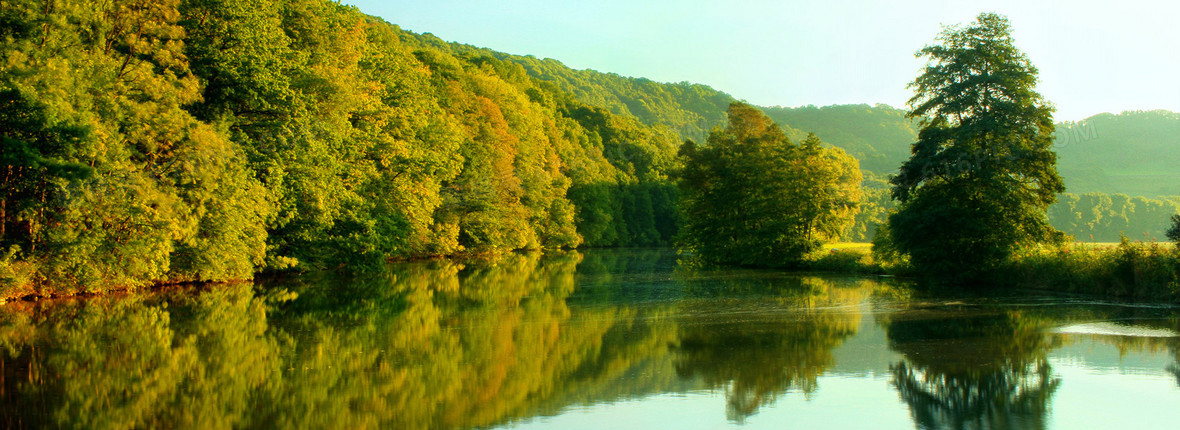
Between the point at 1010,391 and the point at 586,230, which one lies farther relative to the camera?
the point at 586,230

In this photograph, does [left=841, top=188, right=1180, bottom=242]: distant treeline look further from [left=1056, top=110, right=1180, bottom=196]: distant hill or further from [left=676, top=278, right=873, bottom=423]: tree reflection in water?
[left=676, top=278, right=873, bottom=423]: tree reflection in water

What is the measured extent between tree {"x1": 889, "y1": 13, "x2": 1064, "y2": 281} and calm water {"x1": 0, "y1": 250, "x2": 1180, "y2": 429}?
280 inches

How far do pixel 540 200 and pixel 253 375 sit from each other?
5440 cm

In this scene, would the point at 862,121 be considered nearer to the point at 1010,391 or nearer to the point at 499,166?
the point at 499,166

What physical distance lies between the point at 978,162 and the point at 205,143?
84.4ft

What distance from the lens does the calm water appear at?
8.37m

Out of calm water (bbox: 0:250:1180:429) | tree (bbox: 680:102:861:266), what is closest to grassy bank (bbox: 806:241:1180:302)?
calm water (bbox: 0:250:1180:429)

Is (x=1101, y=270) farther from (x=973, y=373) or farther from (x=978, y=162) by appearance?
(x=973, y=373)


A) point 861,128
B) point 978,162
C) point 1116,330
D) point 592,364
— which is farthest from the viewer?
point 861,128

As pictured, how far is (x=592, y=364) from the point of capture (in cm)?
1156

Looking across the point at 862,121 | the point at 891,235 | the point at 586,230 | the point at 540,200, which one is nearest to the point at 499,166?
the point at 540,200

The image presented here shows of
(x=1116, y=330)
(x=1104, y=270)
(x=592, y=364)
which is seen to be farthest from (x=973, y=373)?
(x=1104, y=270)

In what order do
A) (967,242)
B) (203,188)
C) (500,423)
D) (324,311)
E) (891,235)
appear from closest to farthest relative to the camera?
(500,423) < (324,311) < (203,188) < (967,242) < (891,235)

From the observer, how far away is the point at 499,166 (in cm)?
5662
